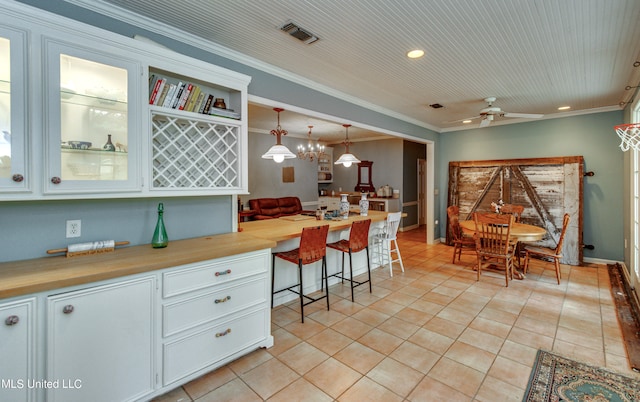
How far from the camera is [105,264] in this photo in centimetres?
175

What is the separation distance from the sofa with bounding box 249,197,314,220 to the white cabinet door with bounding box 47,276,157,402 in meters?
5.13

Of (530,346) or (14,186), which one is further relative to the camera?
(530,346)

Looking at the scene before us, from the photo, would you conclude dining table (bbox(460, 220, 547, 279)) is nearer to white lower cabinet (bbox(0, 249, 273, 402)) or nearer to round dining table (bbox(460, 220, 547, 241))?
round dining table (bbox(460, 220, 547, 241))

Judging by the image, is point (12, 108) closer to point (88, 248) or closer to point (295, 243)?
point (88, 248)

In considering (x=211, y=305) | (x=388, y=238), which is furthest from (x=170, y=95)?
(x=388, y=238)

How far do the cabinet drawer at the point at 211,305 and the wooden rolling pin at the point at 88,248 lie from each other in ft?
2.08

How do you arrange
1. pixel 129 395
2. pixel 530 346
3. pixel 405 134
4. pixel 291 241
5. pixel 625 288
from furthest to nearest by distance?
1. pixel 405 134
2. pixel 625 288
3. pixel 291 241
4. pixel 530 346
5. pixel 129 395

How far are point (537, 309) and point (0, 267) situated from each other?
15.1 feet

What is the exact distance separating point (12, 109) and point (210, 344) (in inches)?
72.2

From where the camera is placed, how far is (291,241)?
354 cm

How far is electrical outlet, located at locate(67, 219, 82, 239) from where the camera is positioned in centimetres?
201

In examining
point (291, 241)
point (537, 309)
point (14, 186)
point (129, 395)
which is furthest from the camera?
point (291, 241)

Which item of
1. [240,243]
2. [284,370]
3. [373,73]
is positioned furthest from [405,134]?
[284,370]

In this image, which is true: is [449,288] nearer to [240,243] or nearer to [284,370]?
[284,370]
